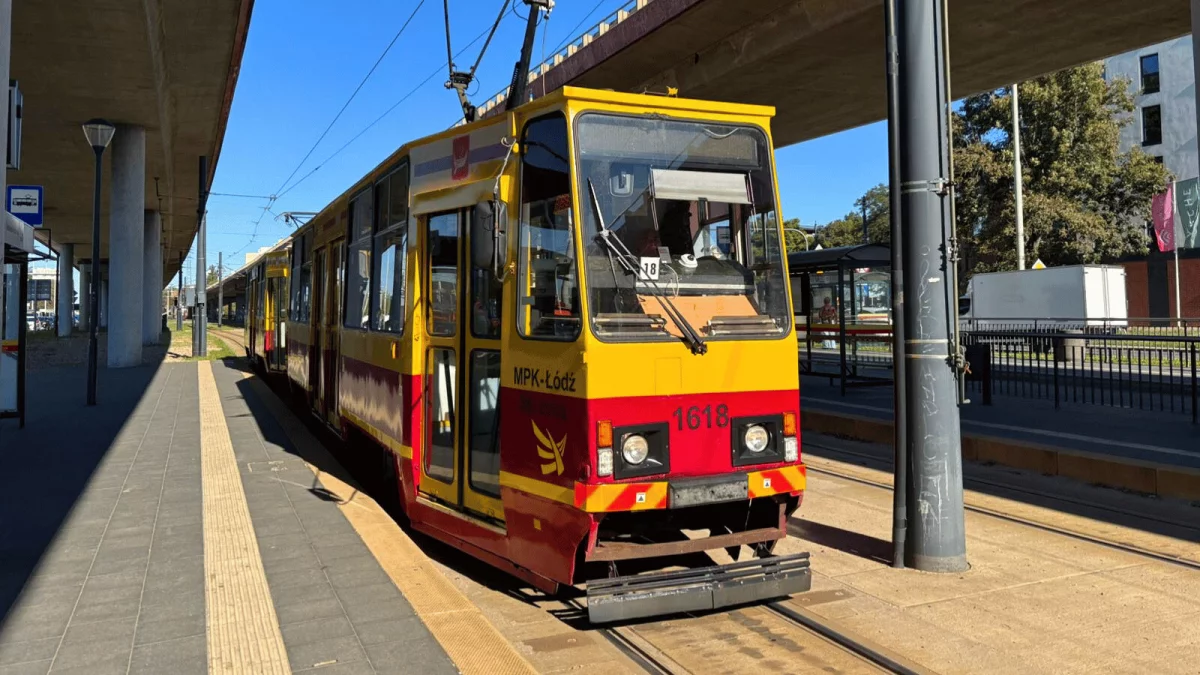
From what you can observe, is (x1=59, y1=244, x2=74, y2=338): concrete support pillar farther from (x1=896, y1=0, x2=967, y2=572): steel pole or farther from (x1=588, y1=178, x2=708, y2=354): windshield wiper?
(x1=896, y1=0, x2=967, y2=572): steel pole

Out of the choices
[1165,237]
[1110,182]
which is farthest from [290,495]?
[1110,182]

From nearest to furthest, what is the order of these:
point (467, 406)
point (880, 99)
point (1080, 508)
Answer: point (467, 406), point (1080, 508), point (880, 99)

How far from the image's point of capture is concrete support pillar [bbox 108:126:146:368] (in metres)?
23.9

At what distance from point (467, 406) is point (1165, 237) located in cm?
A: 3691

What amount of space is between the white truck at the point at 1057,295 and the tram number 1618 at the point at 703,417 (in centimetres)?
2413

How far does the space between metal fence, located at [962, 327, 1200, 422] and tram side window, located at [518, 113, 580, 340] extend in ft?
33.5

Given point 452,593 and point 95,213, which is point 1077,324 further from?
point 452,593

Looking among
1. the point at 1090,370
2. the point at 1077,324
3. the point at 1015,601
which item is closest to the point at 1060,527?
the point at 1015,601

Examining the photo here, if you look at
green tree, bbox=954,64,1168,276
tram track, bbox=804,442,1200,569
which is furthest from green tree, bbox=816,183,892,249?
tram track, bbox=804,442,1200,569

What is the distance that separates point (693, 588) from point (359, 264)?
5.12m

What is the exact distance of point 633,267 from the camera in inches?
188

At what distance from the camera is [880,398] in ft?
50.6

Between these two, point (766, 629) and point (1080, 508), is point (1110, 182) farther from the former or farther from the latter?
point (766, 629)

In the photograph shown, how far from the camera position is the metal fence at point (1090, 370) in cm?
1320
